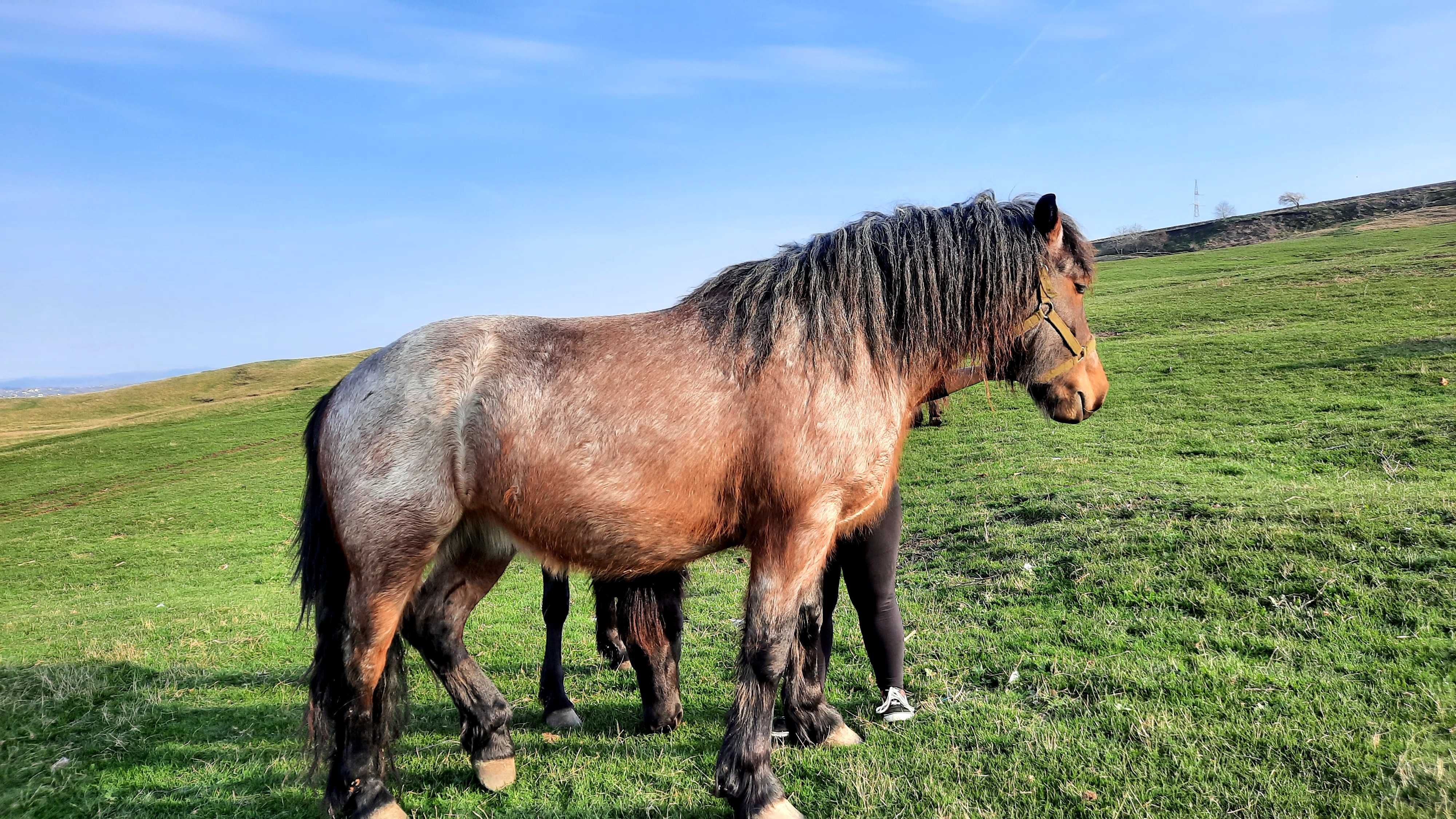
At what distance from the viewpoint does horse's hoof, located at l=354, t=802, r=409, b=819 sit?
3.60 meters

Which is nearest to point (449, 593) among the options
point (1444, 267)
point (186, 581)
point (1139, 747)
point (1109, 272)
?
point (1139, 747)

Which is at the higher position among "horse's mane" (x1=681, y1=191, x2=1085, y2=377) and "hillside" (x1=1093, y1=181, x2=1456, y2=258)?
"hillside" (x1=1093, y1=181, x2=1456, y2=258)

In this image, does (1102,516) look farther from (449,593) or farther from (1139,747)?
(449,593)

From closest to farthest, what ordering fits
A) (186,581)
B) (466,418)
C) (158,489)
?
(466,418)
(186,581)
(158,489)

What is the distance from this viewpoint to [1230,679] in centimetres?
407

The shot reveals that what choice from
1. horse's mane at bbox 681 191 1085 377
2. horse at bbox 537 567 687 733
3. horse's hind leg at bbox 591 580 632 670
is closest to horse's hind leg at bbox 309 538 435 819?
horse at bbox 537 567 687 733

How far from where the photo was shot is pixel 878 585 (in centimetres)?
417

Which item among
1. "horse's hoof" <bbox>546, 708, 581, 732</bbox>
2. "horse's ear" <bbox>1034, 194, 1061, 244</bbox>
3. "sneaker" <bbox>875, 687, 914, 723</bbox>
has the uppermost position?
"horse's ear" <bbox>1034, 194, 1061, 244</bbox>

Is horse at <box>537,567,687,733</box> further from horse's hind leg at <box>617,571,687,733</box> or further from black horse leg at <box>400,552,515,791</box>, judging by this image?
black horse leg at <box>400,552,515,791</box>

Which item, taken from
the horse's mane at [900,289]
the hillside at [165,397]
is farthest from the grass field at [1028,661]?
the hillside at [165,397]

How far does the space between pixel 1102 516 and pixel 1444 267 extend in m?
28.9

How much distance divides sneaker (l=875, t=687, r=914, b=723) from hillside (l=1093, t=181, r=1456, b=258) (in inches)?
2175

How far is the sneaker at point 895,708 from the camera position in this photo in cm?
423

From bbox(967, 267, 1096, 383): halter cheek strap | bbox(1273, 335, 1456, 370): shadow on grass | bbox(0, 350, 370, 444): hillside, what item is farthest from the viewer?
bbox(0, 350, 370, 444): hillside
